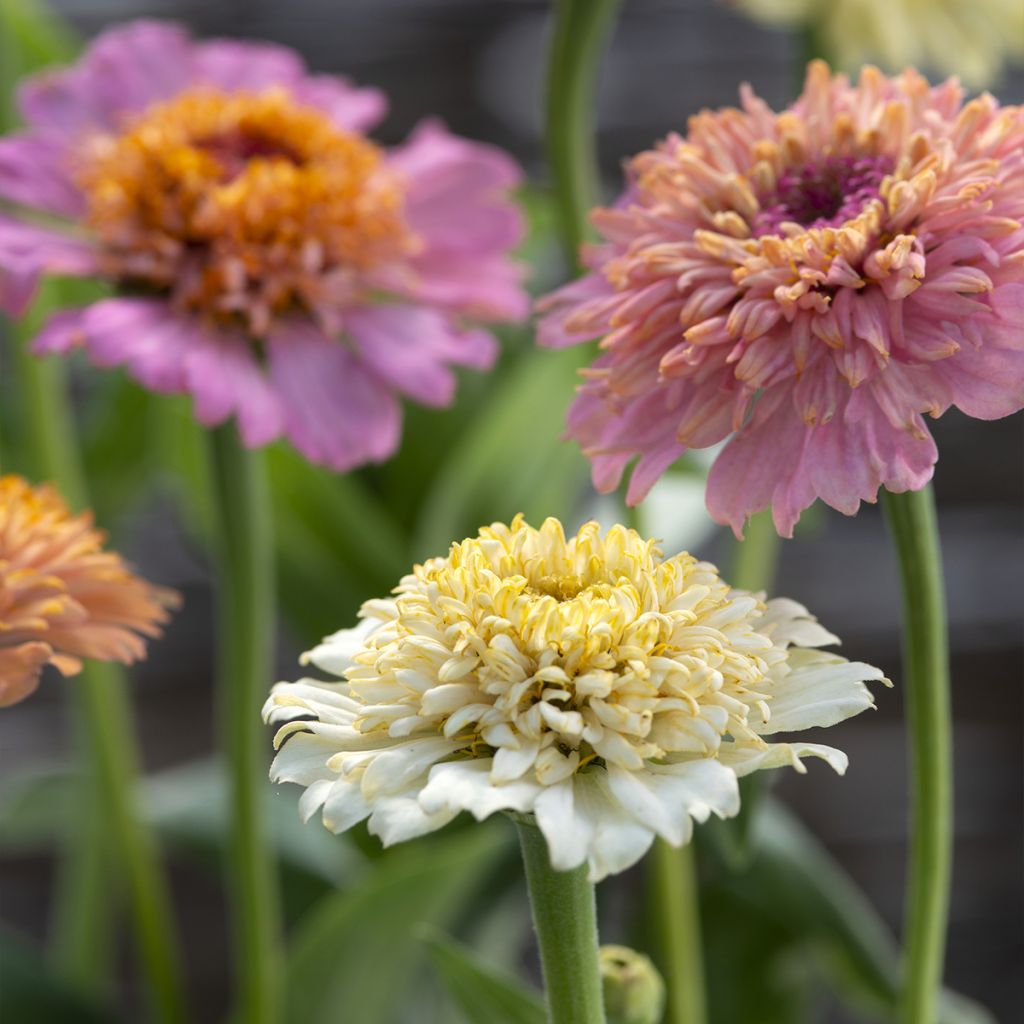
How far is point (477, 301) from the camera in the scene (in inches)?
13.1

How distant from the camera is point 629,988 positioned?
0.70 ft

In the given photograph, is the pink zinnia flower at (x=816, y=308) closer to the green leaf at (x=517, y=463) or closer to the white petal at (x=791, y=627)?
the white petal at (x=791, y=627)

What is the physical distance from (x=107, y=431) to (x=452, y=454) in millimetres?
106

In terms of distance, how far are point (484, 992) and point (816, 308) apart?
119 mm

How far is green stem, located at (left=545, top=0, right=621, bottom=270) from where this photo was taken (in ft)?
0.95

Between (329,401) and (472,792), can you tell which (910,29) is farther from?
(472,792)

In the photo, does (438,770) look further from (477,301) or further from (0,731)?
(0,731)

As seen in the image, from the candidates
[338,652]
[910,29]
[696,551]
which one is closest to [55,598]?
[338,652]

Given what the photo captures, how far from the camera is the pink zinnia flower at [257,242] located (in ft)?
0.95

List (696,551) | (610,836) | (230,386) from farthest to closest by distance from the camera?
1. (696,551)
2. (230,386)
3. (610,836)

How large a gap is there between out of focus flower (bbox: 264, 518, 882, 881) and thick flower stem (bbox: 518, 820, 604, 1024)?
0.05 ft

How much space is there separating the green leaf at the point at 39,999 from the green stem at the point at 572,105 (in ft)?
0.73

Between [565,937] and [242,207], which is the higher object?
[242,207]

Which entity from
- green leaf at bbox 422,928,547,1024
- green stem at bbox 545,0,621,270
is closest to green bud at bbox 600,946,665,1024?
green leaf at bbox 422,928,547,1024
